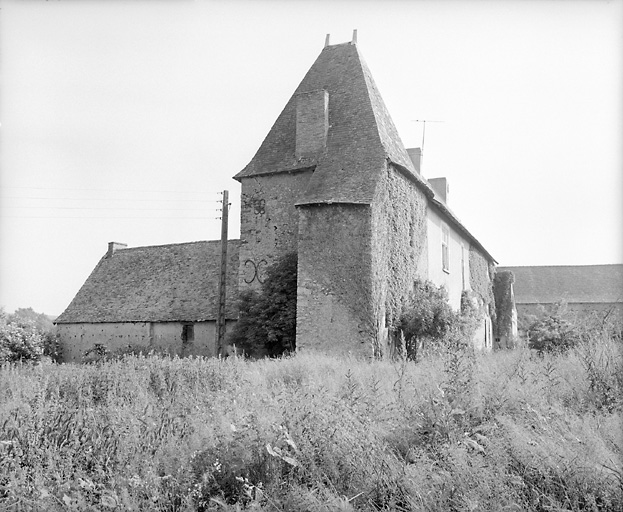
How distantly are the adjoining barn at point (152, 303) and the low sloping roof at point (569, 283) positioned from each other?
1400 inches

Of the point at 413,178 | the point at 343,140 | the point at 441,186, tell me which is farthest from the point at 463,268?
the point at 343,140

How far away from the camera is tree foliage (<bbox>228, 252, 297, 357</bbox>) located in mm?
18969

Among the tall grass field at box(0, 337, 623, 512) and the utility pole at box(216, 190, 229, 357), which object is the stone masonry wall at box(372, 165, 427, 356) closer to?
the utility pole at box(216, 190, 229, 357)

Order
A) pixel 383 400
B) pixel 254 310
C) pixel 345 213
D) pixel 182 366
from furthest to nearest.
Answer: pixel 254 310
pixel 345 213
pixel 182 366
pixel 383 400

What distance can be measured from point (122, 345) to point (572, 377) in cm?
2267

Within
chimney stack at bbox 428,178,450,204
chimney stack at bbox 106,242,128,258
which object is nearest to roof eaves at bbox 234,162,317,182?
chimney stack at bbox 428,178,450,204

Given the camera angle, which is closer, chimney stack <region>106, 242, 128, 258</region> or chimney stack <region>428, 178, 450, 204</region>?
chimney stack <region>428, 178, 450, 204</region>

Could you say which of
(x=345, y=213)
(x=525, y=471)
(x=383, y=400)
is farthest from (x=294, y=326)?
(x=525, y=471)

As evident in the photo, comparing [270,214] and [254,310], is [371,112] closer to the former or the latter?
[270,214]

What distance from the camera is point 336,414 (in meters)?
7.29

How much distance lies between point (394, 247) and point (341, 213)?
7.84ft

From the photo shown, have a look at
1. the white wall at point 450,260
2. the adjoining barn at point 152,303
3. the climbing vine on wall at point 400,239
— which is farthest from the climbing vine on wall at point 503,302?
the adjoining barn at point 152,303

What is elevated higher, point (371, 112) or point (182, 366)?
point (371, 112)

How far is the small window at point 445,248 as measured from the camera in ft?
82.7
